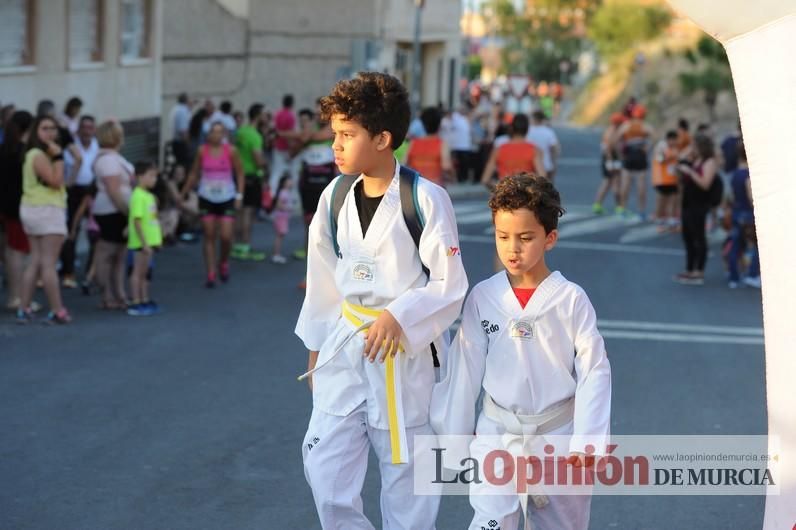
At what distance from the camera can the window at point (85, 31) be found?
62.2ft

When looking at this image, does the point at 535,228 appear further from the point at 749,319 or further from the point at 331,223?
the point at 749,319

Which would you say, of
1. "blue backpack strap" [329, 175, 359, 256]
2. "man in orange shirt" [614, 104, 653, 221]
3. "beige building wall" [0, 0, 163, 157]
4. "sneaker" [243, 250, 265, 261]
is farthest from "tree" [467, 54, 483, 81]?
"blue backpack strap" [329, 175, 359, 256]

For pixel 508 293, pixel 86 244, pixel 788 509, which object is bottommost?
pixel 86 244

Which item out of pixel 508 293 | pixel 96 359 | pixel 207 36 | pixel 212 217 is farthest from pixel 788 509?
pixel 207 36

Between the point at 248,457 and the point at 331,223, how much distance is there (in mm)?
2699

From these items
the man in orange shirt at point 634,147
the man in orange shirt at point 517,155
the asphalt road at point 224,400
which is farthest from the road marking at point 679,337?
the man in orange shirt at point 634,147

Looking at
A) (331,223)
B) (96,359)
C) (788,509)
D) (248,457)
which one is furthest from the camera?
(96,359)

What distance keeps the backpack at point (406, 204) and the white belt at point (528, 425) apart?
1.47 ft

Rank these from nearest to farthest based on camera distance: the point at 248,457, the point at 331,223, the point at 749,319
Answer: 1. the point at 331,223
2. the point at 248,457
3. the point at 749,319

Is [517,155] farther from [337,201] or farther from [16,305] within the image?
[337,201]

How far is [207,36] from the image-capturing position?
2666cm

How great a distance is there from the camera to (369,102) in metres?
4.83

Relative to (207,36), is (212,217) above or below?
below

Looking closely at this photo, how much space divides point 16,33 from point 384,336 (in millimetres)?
13732
